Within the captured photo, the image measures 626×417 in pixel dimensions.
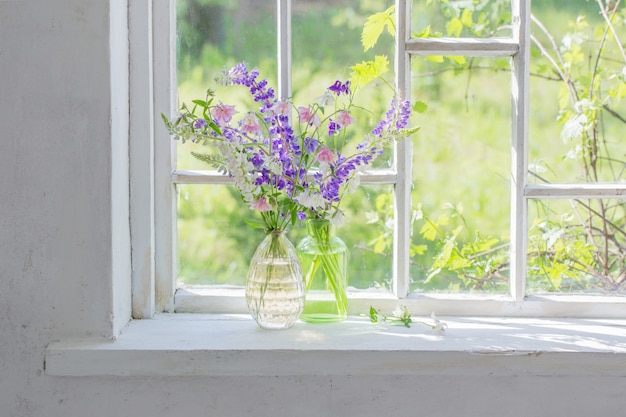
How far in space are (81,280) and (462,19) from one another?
976 millimetres

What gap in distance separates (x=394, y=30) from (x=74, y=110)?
677 mm

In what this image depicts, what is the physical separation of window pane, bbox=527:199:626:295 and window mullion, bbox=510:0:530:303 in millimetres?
70

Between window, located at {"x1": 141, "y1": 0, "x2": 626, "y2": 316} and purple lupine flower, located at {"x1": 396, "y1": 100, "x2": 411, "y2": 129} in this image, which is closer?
purple lupine flower, located at {"x1": 396, "y1": 100, "x2": 411, "y2": 129}

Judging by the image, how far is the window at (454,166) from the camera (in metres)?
1.65

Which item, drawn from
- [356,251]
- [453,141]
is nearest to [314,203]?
[356,251]

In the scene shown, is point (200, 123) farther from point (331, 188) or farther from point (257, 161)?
point (331, 188)

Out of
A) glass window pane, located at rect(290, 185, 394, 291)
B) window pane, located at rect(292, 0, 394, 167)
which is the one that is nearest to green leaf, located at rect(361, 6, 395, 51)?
window pane, located at rect(292, 0, 394, 167)

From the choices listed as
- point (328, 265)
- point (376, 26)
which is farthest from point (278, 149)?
point (376, 26)

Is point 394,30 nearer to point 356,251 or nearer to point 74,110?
point 356,251

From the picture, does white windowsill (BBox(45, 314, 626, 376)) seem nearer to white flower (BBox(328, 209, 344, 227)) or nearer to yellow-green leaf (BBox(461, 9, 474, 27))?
white flower (BBox(328, 209, 344, 227))

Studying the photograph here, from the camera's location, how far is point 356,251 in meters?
1.71

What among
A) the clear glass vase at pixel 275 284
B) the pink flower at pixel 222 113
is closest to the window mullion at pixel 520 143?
the clear glass vase at pixel 275 284

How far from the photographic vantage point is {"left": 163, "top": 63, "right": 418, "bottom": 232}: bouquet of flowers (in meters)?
1.46

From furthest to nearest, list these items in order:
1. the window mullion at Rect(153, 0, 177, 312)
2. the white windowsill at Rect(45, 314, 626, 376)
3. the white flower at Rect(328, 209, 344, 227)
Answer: the window mullion at Rect(153, 0, 177, 312) < the white flower at Rect(328, 209, 344, 227) < the white windowsill at Rect(45, 314, 626, 376)
